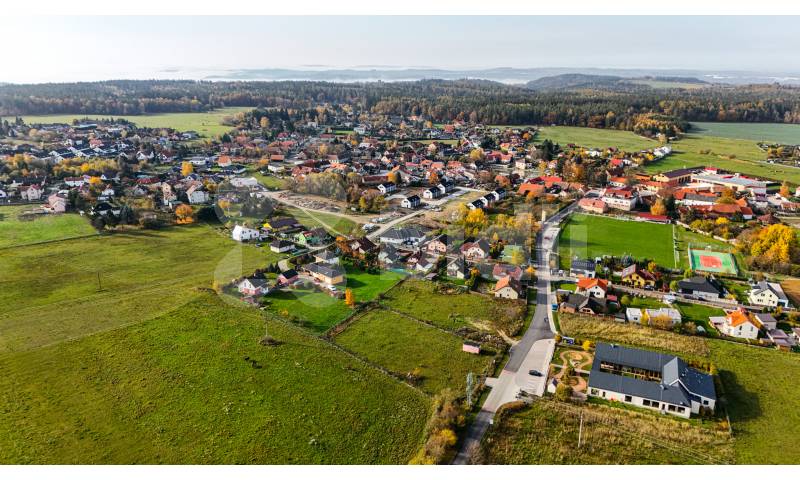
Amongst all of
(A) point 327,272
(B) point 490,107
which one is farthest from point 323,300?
(B) point 490,107

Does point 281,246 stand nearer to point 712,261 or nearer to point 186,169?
point 712,261

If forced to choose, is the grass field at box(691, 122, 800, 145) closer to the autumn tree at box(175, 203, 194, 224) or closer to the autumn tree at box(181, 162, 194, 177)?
Answer: the autumn tree at box(181, 162, 194, 177)

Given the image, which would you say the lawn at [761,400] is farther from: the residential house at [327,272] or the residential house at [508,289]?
the residential house at [327,272]

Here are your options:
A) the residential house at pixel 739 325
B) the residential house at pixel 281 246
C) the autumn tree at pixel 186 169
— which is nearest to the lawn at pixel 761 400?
the residential house at pixel 739 325

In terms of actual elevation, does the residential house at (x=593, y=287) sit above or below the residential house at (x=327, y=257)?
below

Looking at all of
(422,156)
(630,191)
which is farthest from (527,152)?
(630,191)

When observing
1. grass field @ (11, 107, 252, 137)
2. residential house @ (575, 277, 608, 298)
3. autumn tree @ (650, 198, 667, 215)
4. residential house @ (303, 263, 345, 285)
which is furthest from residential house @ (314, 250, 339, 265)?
grass field @ (11, 107, 252, 137)

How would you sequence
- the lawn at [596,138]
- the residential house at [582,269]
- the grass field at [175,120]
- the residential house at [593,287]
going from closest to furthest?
the residential house at [593,287]
the residential house at [582,269]
the lawn at [596,138]
the grass field at [175,120]
